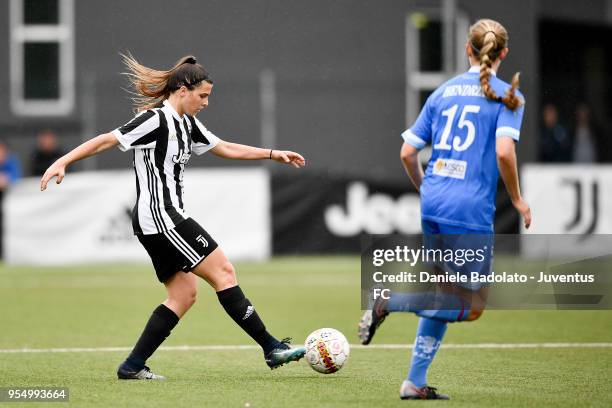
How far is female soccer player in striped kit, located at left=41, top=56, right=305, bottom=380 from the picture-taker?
295 inches

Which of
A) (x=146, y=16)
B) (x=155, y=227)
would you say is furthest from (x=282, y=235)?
(x=155, y=227)

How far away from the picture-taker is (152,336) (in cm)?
766

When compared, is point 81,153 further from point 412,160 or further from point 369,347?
point 369,347

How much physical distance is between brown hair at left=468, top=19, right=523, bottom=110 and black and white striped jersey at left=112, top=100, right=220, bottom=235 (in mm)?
2092

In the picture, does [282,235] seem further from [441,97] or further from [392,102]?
[441,97]

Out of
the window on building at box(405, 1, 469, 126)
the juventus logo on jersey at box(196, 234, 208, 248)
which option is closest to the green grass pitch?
the juventus logo on jersey at box(196, 234, 208, 248)

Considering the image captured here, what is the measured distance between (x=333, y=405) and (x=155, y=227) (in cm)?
174

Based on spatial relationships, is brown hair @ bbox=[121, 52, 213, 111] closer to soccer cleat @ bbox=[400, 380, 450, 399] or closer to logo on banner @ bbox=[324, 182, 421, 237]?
soccer cleat @ bbox=[400, 380, 450, 399]

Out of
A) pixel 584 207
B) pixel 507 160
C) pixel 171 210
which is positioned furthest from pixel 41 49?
pixel 507 160

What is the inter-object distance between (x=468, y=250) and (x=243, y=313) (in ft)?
6.01

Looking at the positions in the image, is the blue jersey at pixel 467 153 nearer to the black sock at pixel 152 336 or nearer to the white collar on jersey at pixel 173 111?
the white collar on jersey at pixel 173 111

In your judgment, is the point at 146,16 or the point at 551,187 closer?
the point at 551,187

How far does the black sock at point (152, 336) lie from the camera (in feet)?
25.1

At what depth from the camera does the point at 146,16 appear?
2217 cm
